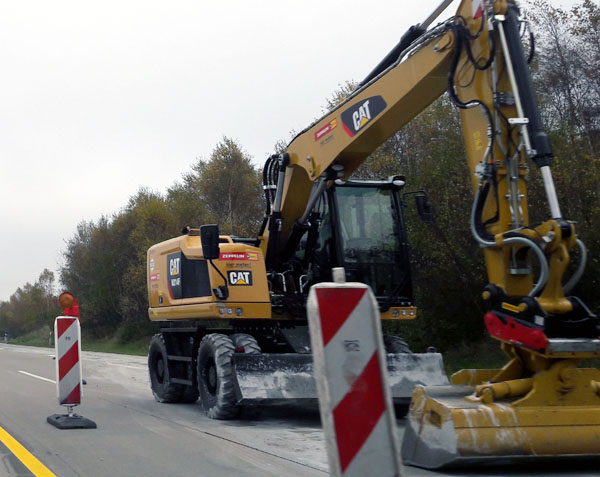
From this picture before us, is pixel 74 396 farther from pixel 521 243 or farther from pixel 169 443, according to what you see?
pixel 521 243

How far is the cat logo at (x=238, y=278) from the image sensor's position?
1026 centimetres

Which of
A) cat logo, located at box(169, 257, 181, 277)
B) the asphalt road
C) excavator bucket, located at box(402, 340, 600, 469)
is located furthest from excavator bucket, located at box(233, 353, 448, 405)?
excavator bucket, located at box(402, 340, 600, 469)

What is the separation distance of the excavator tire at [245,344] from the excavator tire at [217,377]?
0.08m

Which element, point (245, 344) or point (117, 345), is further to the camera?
point (117, 345)

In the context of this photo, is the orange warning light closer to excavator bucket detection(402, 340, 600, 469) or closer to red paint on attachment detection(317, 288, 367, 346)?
excavator bucket detection(402, 340, 600, 469)

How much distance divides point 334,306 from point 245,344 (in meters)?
6.74

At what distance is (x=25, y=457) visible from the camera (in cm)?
701

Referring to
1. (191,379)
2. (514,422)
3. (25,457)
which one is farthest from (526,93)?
(191,379)

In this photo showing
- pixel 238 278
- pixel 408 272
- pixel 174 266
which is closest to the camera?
pixel 408 272

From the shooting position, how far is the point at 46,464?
6715 mm

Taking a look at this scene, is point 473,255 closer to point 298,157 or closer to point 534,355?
point 298,157

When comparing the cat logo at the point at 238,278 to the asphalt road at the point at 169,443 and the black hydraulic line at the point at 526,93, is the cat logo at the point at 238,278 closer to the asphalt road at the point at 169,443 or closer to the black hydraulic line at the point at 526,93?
the asphalt road at the point at 169,443

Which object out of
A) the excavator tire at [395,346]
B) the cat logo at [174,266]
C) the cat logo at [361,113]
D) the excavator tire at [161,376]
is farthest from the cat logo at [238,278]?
the excavator tire at [161,376]

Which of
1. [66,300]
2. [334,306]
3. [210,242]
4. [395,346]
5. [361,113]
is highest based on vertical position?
[361,113]
